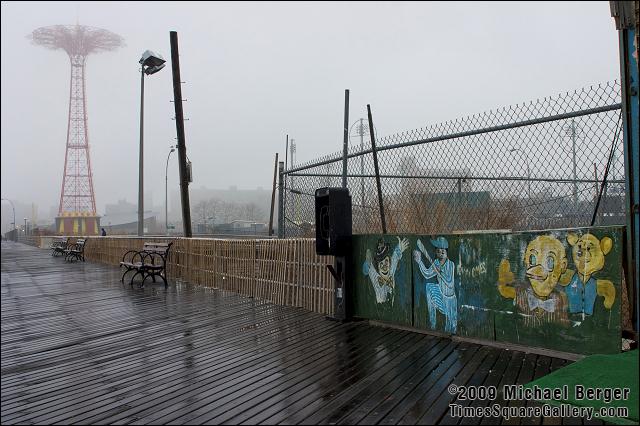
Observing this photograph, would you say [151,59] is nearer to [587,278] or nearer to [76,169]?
[587,278]

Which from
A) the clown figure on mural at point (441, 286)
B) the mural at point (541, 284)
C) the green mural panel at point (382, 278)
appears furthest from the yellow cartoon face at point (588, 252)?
the green mural panel at point (382, 278)

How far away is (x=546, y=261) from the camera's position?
4.26 m

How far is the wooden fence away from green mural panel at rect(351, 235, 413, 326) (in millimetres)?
558

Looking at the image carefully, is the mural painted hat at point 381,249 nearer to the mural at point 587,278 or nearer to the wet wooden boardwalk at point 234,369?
the wet wooden boardwalk at point 234,369

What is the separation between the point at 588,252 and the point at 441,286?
5.18 ft

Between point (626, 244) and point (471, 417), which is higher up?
point (626, 244)

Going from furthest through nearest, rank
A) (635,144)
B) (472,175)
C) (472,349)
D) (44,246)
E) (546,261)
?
(44,246) < (472,175) < (472,349) < (546,261) < (635,144)

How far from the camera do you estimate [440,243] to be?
16.8 feet

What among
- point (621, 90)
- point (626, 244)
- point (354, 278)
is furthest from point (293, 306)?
point (621, 90)

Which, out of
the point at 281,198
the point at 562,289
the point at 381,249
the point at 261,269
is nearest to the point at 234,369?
the point at 381,249

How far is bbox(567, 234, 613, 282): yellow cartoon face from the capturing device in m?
3.90

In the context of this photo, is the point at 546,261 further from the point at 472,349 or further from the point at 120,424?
the point at 120,424

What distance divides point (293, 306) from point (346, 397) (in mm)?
3877

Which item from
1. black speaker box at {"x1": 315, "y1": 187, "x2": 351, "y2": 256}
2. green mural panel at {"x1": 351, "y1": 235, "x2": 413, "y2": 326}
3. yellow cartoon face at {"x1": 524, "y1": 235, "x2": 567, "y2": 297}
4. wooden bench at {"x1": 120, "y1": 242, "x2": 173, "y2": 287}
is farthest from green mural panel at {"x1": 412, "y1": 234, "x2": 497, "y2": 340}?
wooden bench at {"x1": 120, "y1": 242, "x2": 173, "y2": 287}
